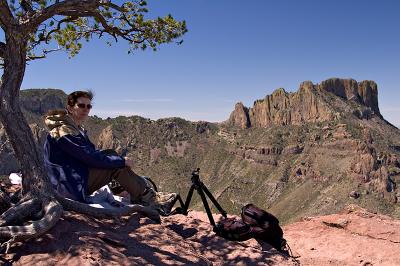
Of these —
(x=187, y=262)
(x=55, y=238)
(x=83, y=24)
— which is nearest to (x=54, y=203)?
(x=55, y=238)

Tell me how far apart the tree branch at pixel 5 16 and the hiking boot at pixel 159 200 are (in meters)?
4.16

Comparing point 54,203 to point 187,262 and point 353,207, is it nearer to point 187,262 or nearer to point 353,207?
point 187,262

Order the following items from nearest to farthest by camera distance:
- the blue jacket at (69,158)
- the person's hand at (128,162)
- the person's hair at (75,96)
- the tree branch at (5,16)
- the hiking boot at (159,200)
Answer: the blue jacket at (69,158), the tree branch at (5,16), the person's hand at (128,162), the person's hair at (75,96), the hiking boot at (159,200)

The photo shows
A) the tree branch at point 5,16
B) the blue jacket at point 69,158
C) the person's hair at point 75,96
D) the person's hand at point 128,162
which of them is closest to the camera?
the blue jacket at point 69,158

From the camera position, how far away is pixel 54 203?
623 cm

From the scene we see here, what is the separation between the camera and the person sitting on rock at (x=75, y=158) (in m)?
6.93

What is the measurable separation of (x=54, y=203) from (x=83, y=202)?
105cm

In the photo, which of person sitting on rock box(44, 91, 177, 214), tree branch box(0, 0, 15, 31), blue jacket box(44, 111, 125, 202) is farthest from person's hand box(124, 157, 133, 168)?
tree branch box(0, 0, 15, 31)

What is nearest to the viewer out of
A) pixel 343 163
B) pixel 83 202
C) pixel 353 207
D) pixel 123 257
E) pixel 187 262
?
pixel 123 257

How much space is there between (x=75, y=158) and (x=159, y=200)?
2321 mm

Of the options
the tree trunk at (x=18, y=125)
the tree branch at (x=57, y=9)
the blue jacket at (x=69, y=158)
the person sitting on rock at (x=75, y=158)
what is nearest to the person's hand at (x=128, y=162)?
the person sitting on rock at (x=75, y=158)

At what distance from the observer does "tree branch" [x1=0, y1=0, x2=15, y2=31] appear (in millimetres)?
7121

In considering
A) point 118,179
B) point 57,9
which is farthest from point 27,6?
point 118,179

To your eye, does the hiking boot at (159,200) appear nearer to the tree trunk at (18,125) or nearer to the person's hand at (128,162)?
the person's hand at (128,162)
